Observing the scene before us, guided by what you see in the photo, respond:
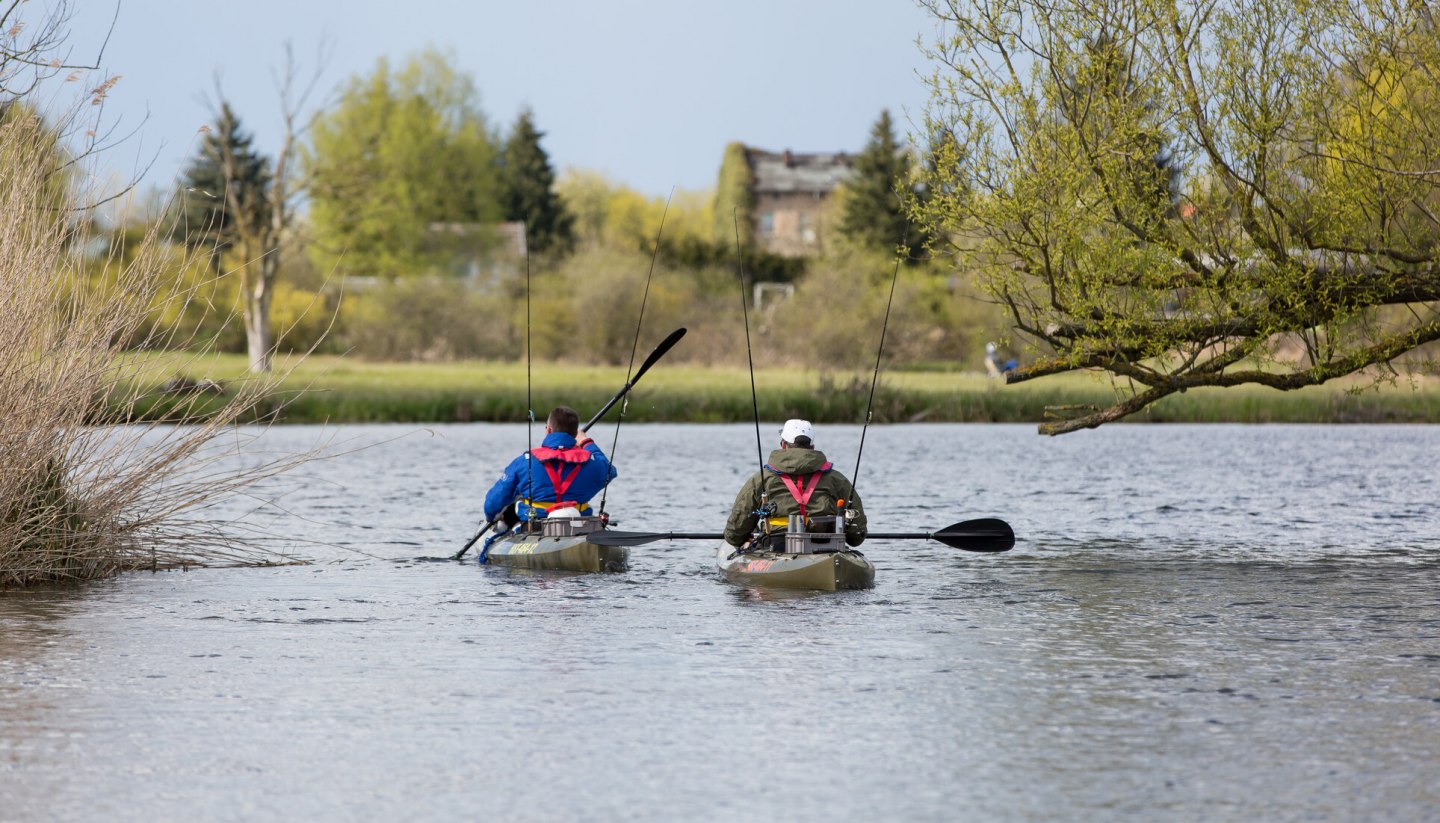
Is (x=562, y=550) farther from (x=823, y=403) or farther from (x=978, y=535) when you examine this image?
(x=823, y=403)

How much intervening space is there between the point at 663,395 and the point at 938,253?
2684 cm

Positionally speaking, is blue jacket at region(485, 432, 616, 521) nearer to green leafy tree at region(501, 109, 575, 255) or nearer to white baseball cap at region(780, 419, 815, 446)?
white baseball cap at region(780, 419, 815, 446)

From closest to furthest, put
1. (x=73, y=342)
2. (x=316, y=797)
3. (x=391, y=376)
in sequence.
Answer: (x=316, y=797) → (x=73, y=342) → (x=391, y=376)

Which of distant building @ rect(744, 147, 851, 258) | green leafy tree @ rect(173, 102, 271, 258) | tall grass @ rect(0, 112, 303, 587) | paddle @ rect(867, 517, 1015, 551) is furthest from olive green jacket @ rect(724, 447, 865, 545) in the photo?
distant building @ rect(744, 147, 851, 258)

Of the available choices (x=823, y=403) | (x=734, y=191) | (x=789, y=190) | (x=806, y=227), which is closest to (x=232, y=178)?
(x=823, y=403)

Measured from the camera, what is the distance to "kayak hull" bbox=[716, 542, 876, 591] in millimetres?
14680

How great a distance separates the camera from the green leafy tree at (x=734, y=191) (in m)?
113

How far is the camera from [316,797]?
770 cm

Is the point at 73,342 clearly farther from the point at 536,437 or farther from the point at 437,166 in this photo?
the point at 437,166

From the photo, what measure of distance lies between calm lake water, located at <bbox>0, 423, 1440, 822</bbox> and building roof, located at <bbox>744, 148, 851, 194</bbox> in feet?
374

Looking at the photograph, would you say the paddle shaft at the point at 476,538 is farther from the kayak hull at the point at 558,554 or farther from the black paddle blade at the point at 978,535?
the black paddle blade at the point at 978,535

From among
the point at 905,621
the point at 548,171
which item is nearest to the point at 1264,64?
the point at 905,621

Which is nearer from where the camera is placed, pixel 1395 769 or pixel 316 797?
Result: pixel 316 797

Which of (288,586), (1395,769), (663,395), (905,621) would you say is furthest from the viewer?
(663,395)
